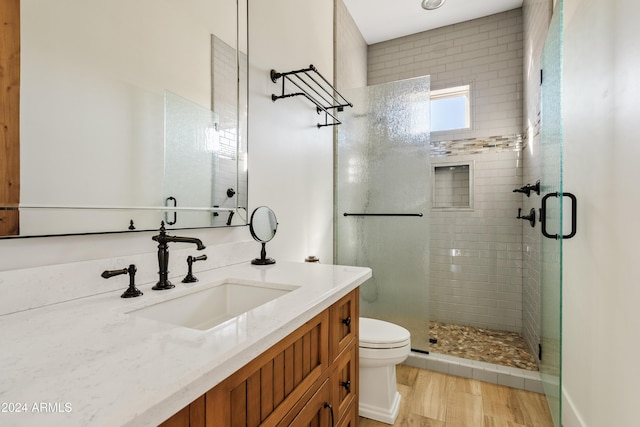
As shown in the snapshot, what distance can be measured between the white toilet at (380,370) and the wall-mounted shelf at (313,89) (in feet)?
4.88

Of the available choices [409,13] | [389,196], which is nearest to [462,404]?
[389,196]

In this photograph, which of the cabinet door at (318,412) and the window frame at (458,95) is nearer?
the cabinet door at (318,412)

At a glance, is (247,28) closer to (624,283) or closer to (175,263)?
(175,263)

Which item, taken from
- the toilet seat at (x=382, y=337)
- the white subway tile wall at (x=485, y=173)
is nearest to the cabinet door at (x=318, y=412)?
the toilet seat at (x=382, y=337)

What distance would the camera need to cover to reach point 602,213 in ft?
4.37

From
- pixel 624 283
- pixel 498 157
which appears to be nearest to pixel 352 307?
pixel 624 283

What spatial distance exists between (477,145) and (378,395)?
8.00 ft

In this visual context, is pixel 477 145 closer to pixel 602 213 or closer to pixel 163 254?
pixel 602 213

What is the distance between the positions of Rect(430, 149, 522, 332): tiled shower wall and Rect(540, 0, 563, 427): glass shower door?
108 cm

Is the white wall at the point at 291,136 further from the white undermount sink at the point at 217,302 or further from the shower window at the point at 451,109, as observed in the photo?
the shower window at the point at 451,109

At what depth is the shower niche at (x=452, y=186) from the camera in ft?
10.2

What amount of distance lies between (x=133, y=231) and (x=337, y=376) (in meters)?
0.88

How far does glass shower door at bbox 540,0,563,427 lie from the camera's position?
4.54 ft

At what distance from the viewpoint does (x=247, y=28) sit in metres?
1.59
